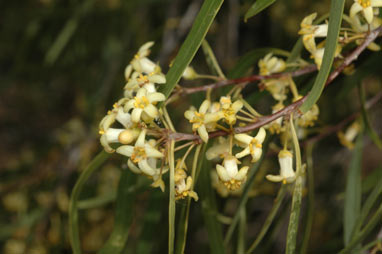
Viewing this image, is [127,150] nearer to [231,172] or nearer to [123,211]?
[231,172]

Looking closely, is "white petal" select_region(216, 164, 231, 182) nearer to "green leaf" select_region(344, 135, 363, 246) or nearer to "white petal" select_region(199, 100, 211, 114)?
"white petal" select_region(199, 100, 211, 114)

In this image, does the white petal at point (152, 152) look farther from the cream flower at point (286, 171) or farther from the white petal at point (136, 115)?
the cream flower at point (286, 171)

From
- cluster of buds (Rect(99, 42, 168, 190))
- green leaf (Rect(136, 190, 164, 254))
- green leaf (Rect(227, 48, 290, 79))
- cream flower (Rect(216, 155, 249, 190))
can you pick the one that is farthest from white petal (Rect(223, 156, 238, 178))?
green leaf (Rect(136, 190, 164, 254))

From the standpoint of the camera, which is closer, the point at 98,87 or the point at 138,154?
the point at 138,154

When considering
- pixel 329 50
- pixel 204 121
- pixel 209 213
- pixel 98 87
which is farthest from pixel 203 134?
pixel 98 87

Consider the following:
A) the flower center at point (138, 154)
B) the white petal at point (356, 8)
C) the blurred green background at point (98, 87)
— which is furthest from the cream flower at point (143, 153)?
the blurred green background at point (98, 87)

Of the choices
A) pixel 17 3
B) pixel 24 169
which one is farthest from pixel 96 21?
pixel 24 169
